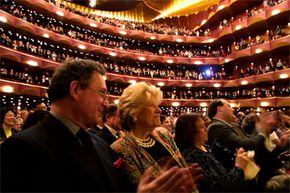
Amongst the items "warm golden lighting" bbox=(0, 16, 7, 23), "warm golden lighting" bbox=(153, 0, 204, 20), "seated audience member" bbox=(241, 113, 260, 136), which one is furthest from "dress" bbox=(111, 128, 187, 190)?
"warm golden lighting" bbox=(153, 0, 204, 20)

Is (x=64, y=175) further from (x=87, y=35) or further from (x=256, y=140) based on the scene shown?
(x=87, y=35)

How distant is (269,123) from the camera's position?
344cm

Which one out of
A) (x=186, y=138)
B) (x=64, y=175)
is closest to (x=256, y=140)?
(x=186, y=138)

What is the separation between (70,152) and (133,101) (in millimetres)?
755

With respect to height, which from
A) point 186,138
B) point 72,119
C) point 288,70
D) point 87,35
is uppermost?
point 87,35

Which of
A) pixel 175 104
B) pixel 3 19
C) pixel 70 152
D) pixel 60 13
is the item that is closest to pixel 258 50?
pixel 175 104

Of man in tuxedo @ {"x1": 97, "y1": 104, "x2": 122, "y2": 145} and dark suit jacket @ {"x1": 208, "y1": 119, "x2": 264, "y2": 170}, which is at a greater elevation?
man in tuxedo @ {"x1": 97, "y1": 104, "x2": 122, "y2": 145}

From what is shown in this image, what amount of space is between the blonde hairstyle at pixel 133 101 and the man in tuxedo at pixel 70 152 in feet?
1.26

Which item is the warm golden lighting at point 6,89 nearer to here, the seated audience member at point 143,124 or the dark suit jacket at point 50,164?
the seated audience member at point 143,124

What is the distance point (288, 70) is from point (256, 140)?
15.3 m

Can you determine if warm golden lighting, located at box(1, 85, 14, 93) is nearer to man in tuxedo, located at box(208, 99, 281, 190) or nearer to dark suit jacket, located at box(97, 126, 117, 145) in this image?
dark suit jacket, located at box(97, 126, 117, 145)

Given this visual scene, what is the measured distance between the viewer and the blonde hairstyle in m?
2.04

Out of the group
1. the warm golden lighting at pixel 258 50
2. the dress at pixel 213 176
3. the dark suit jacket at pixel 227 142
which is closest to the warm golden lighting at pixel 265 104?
the warm golden lighting at pixel 258 50

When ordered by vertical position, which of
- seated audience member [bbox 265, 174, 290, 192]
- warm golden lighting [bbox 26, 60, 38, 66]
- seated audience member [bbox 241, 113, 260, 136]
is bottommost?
seated audience member [bbox 265, 174, 290, 192]
